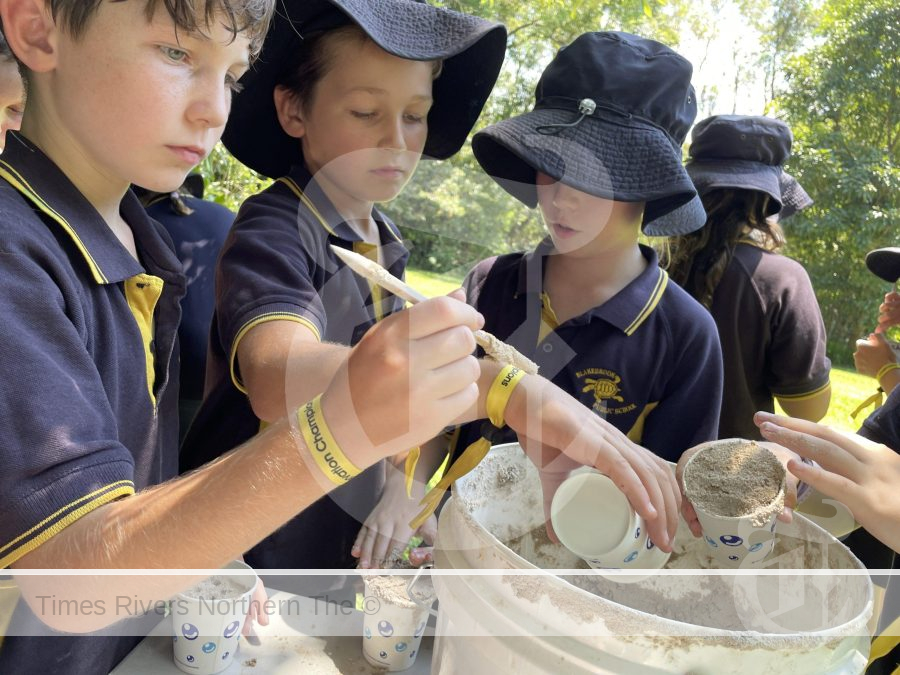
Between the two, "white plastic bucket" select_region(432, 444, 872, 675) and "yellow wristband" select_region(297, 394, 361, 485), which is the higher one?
"yellow wristband" select_region(297, 394, 361, 485)

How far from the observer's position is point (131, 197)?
1096 mm

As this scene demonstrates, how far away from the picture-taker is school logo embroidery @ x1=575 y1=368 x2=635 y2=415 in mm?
1345

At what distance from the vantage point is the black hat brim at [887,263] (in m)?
1.92

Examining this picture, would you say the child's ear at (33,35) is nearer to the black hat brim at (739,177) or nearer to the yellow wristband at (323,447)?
the yellow wristband at (323,447)

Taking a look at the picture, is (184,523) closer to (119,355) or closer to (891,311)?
(119,355)

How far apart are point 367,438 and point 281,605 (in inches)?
24.8

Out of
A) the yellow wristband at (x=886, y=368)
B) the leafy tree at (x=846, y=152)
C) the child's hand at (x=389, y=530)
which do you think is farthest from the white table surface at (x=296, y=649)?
the leafy tree at (x=846, y=152)

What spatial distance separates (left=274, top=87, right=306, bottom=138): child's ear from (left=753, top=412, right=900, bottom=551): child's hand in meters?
0.91

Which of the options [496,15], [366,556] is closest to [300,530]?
[366,556]

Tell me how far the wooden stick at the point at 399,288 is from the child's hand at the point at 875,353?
6.22 feet

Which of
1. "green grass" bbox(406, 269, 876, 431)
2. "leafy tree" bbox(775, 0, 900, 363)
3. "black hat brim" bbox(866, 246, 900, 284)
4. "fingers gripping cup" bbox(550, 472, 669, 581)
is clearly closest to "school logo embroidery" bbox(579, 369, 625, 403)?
"fingers gripping cup" bbox(550, 472, 669, 581)

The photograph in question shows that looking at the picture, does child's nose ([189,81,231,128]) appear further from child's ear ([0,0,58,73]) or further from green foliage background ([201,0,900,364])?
green foliage background ([201,0,900,364])

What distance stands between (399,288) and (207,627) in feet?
1.86

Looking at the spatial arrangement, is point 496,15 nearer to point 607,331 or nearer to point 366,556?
point 607,331
